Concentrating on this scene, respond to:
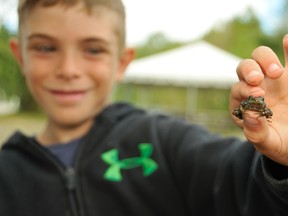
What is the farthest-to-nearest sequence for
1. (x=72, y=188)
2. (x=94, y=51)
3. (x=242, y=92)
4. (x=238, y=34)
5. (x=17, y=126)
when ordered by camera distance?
1. (x=238, y=34)
2. (x=17, y=126)
3. (x=94, y=51)
4. (x=72, y=188)
5. (x=242, y=92)

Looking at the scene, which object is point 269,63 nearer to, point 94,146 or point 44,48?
point 94,146

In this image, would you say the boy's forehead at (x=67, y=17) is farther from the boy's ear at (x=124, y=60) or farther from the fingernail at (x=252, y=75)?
the fingernail at (x=252, y=75)

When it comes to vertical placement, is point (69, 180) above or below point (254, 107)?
below

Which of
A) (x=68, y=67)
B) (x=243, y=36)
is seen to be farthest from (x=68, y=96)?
(x=243, y=36)

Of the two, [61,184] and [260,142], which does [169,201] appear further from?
[260,142]

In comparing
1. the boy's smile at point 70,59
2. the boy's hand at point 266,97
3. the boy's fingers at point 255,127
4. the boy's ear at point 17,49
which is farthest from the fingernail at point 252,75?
the boy's ear at point 17,49

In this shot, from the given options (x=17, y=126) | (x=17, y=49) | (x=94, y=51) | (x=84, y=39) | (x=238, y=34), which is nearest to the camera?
(x=84, y=39)

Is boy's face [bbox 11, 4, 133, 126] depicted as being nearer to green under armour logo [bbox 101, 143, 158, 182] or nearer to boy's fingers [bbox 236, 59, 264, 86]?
green under armour logo [bbox 101, 143, 158, 182]

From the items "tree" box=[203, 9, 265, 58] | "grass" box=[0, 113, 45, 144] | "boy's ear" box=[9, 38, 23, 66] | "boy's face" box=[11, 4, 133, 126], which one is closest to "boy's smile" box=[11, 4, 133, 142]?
"boy's face" box=[11, 4, 133, 126]
